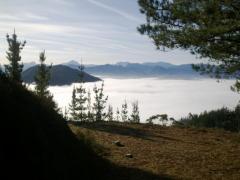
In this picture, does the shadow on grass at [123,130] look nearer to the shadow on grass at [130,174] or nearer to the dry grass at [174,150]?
the dry grass at [174,150]

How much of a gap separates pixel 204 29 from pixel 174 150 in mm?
5854

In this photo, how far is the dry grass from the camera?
42.1 ft

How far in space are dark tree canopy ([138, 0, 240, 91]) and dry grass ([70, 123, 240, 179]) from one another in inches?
118

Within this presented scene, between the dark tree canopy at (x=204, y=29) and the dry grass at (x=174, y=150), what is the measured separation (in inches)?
118

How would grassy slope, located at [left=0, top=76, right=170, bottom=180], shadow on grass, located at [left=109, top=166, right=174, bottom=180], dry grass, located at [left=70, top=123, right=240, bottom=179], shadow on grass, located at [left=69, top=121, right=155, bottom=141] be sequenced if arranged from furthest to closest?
shadow on grass, located at [left=69, top=121, right=155, bottom=141] → dry grass, located at [left=70, top=123, right=240, bottom=179] → shadow on grass, located at [left=109, top=166, right=174, bottom=180] → grassy slope, located at [left=0, top=76, right=170, bottom=180]

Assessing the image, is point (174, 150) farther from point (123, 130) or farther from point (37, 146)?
point (37, 146)

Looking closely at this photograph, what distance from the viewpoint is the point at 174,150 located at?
648 inches

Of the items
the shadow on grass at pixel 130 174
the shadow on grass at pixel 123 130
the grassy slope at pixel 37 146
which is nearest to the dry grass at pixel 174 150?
the shadow on grass at pixel 123 130

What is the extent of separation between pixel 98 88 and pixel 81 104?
3.93m

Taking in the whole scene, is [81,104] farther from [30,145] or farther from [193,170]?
[30,145]

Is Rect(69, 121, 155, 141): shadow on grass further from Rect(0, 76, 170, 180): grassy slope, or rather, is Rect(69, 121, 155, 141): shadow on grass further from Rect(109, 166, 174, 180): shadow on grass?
Rect(0, 76, 170, 180): grassy slope

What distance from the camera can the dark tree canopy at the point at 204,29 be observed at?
12477 millimetres

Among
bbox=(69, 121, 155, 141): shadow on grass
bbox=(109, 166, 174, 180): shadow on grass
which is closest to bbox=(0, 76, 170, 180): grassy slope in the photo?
bbox=(109, 166, 174, 180): shadow on grass

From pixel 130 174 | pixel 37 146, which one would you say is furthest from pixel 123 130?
pixel 37 146
